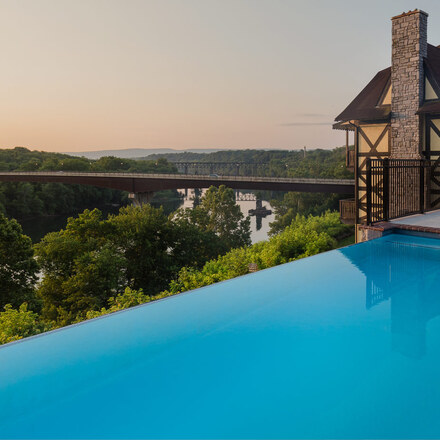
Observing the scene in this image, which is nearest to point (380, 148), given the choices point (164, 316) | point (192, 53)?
point (164, 316)

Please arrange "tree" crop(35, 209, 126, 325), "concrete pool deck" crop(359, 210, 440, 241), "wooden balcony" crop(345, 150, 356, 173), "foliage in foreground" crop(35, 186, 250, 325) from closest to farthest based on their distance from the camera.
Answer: "concrete pool deck" crop(359, 210, 440, 241)
"wooden balcony" crop(345, 150, 356, 173)
"tree" crop(35, 209, 126, 325)
"foliage in foreground" crop(35, 186, 250, 325)

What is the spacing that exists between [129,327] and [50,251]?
2202 cm

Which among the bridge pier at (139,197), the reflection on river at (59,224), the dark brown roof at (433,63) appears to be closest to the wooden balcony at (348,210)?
the dark brown roof at (433,63)

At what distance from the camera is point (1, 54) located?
50000mm

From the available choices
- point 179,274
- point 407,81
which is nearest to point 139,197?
point 179,274

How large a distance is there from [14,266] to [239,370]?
20.7m

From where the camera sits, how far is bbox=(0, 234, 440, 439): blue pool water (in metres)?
2.36

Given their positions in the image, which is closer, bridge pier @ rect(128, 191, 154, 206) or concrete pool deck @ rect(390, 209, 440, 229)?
concrete pool deck @ rect(390, 209, 440, 229)

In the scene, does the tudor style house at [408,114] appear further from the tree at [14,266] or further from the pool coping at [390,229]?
the tree at [14,266]

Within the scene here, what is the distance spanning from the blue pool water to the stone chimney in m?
11.8

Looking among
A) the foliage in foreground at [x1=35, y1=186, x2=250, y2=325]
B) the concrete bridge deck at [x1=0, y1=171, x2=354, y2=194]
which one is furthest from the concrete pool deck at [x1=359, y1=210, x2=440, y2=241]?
the concrete bridge deck at [x1=0, y1=171, x2=354, y2=194]

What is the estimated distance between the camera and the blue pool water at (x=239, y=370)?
7.75 ft

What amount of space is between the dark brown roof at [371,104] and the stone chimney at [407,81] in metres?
0.73

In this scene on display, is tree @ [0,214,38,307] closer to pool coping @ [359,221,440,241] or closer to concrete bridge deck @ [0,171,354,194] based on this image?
pool coping @ [359,221,440,241]
